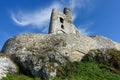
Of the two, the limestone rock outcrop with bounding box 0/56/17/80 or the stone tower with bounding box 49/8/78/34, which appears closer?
the limestone rock outcrop with bounding box 0/56/17/80

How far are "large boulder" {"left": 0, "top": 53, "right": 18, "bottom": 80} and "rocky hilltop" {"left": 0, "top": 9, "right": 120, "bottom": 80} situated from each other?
0.34 metres

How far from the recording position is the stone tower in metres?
52.3

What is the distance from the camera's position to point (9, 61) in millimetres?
35750

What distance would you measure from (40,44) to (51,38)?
1.72 metres

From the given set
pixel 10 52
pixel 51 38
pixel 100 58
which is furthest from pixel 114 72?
pixel 10 52

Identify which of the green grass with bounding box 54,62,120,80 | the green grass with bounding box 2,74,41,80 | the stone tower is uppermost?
the stone tower

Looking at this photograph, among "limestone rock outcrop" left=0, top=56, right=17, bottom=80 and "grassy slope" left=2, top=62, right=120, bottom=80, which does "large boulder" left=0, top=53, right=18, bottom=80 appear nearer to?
"limestone rock outcrop" left=0, top=56, right=17, bottom=80

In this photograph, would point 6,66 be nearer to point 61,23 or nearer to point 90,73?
point 90,73

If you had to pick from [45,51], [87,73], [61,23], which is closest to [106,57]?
[87,73]

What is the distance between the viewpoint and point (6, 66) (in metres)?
34.7

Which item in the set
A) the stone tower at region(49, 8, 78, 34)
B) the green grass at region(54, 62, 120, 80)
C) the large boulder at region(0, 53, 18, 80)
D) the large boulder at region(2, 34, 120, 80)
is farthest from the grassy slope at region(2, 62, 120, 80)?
the stone tower at region(49, 8, 78, 34)

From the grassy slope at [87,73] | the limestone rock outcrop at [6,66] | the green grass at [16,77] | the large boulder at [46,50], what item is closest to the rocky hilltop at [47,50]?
the large boulder at [46,50]

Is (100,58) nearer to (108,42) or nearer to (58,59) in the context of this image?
(58,59)

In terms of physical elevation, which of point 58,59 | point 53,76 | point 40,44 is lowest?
point 53,76
